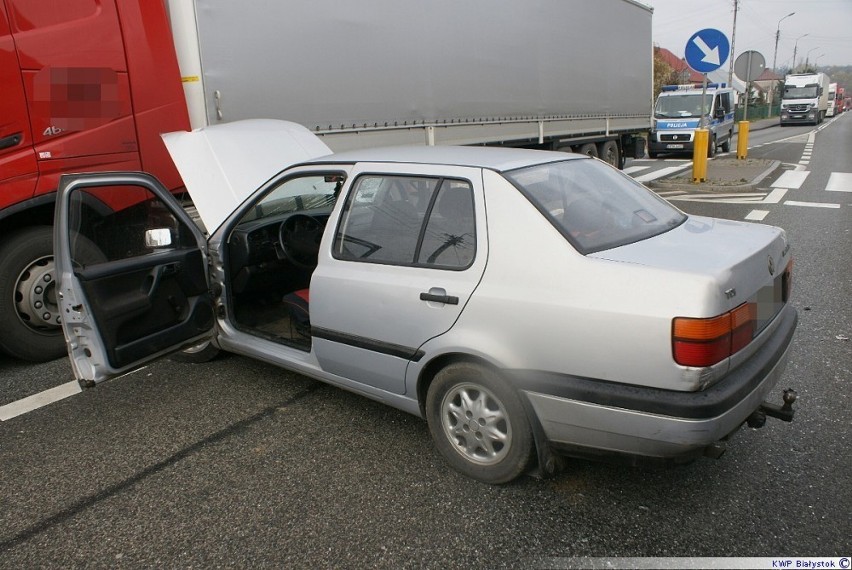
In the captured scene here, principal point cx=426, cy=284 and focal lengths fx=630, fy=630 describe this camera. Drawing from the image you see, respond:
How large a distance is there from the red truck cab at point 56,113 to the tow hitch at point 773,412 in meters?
4.58

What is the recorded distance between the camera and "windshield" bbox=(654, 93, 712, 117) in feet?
68.8

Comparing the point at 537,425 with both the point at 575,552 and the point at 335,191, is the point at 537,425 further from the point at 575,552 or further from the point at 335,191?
the point at 335,191

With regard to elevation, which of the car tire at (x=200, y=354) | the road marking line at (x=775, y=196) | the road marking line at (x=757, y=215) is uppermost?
the road marking line at (x=775, y=196)

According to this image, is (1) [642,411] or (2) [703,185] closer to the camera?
(1) [642,411]

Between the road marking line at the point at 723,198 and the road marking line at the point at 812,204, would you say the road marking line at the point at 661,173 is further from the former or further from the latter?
the road marking line at the point at 812,204

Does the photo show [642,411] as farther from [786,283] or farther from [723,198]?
[723,198]

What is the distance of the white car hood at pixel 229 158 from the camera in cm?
424

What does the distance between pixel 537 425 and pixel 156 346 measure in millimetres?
2174

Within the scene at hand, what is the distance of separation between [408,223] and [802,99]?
1913 inches

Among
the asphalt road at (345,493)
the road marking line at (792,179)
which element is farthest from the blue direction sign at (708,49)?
the asphalt road at (345,493)

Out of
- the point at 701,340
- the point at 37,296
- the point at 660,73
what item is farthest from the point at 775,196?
the point at 660,73

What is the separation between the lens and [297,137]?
505 cm

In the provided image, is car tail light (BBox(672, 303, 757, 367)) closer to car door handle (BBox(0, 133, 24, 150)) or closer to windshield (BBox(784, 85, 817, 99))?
car door handle (BBox(0, 133, 24, 150))

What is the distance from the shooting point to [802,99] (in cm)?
4259
